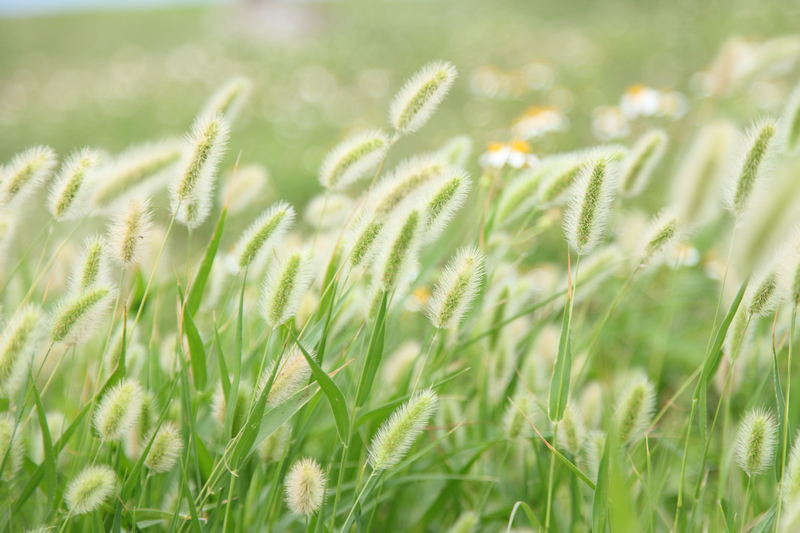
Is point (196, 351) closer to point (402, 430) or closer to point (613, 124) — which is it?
point (402, 430)

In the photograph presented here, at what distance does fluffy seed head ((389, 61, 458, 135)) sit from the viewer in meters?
0.95

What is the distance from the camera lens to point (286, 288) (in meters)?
0.83

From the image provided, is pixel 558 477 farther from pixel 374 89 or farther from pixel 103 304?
pixel 374 89

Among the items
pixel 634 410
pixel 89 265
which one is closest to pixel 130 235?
pixel 89 265

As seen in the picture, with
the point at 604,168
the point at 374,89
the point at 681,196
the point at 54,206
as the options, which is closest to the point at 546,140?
the point at 681,196

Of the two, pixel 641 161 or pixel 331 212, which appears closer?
pixel 641 161

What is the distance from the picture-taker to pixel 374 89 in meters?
5.79

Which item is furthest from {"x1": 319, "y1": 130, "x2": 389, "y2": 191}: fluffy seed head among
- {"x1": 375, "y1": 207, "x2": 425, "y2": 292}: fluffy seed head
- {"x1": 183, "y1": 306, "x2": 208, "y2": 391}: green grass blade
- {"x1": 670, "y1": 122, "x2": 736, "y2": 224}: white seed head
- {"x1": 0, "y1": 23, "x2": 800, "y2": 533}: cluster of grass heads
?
{"x1": 670, "y1": 122, "x2": 736, "y2": 224}: white seed head

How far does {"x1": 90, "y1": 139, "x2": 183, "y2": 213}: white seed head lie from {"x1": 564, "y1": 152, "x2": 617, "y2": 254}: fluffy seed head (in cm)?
75

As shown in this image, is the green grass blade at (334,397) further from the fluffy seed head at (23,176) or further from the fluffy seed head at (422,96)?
the fluffy seed head at (23,176)

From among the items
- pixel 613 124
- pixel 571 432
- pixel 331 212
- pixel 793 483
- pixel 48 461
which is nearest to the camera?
pixel 793 483

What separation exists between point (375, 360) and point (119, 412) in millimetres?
384

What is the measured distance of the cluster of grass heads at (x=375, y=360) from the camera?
2.61 feet

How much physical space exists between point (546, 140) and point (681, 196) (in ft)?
→ 6.83
